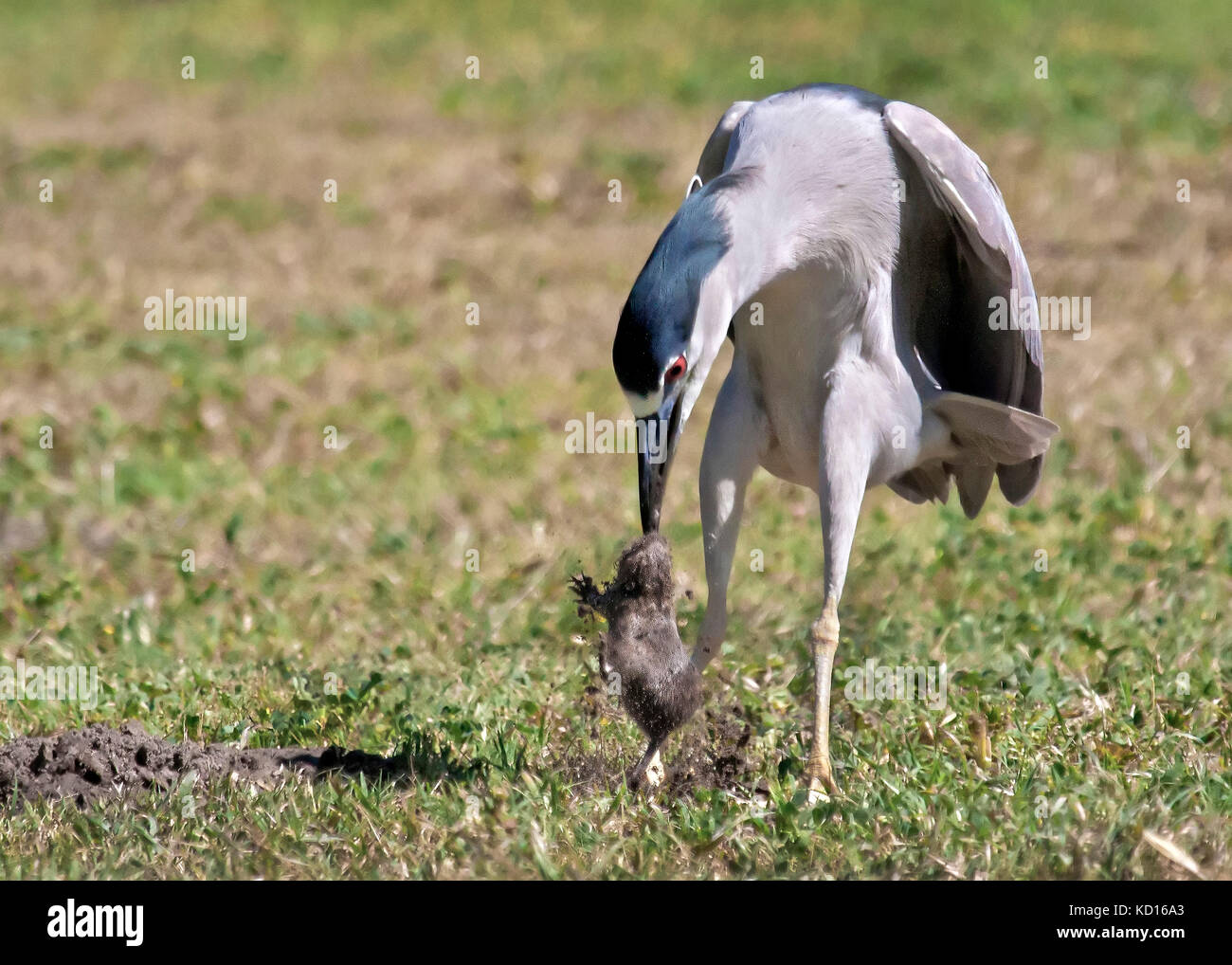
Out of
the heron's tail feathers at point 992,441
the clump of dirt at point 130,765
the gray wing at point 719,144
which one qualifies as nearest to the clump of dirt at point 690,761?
the clump of dirt at point 130,765

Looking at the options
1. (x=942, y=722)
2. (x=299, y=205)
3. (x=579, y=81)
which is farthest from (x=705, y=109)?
(x=942, y=722)

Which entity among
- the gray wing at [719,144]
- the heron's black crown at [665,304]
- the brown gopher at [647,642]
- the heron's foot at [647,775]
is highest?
the gray wing at [719,144]

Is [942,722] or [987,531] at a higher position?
[987,531]

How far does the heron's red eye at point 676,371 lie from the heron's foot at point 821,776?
1.07 meters

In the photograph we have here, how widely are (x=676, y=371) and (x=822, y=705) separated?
40.5 inches

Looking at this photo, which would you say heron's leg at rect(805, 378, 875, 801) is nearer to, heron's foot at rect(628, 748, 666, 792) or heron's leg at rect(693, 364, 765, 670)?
heron's leg at rect(693, 364, 765, 670)

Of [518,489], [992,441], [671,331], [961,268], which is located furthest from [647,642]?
[518,489]

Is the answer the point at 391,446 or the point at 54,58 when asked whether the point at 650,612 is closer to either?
the point at 391,446

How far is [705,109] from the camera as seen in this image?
13906mm

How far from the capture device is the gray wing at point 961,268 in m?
4.65

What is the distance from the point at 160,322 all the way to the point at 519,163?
3938 mm

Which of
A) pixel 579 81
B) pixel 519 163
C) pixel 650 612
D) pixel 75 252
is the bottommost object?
pixel 650 612

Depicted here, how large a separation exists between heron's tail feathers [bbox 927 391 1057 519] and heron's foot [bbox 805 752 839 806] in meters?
1.05

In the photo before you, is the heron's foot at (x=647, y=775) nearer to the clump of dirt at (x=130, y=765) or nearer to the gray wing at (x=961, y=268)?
the clump of dirt at (x=130, y=765)
